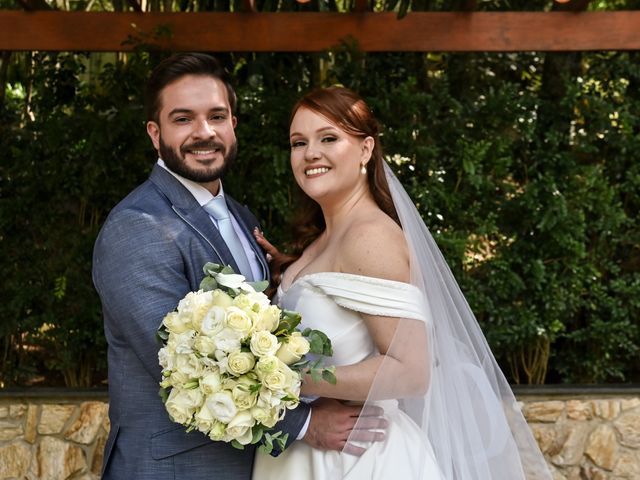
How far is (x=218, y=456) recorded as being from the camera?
2.42 meters

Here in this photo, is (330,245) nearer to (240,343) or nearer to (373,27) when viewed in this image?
(240,343)

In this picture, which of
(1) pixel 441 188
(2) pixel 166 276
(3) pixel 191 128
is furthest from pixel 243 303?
(1) pixel 441 188

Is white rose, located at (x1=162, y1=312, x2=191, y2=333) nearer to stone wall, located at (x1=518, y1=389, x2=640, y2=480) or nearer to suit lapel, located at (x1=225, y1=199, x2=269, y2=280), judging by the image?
suit lapel, located at (x1=225, y1=199, x2=269, y2=280)

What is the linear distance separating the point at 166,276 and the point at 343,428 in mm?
629

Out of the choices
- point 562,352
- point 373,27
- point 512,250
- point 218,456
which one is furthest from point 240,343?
point 562,352

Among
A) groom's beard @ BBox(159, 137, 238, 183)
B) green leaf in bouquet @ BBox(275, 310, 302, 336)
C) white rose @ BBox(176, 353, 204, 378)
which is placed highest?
groom's beard @ BBox(159, 137, 238, 183)

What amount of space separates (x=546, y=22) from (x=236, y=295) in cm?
296

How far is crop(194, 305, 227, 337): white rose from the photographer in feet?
6.71

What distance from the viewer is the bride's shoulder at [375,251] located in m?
2.41

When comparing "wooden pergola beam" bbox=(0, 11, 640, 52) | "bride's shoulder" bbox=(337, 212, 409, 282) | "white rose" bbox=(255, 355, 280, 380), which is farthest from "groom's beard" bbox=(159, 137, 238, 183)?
"wooden pergola beam" bbox=(0, 11, 640, 52)

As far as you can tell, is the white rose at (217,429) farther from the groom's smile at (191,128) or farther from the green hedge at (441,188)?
the green hedge at (441,188)

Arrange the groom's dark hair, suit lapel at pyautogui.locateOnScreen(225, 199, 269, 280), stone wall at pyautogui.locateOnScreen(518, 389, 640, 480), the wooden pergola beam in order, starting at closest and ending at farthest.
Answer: the groom's dark hair < suit lapel at pyautogui.locateOnScreen(225, 199, 269, 280) < the wooden pergola beam < stone wall at pyautogui.locateOnScreen(518, 389, 640, 480)

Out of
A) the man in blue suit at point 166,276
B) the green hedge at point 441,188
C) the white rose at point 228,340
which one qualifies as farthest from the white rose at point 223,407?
the green hedge at point 441,188

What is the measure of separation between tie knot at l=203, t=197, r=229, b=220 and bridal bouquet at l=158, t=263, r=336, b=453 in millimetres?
598
